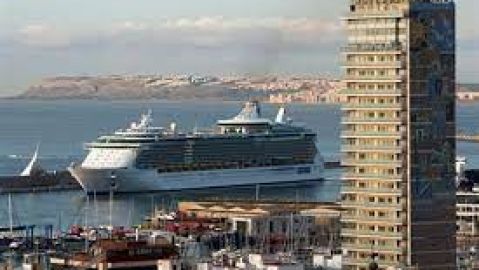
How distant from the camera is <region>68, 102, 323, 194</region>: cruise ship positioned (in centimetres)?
8056

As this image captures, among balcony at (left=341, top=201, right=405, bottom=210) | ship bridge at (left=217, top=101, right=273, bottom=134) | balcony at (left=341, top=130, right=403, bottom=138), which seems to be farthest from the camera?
ship bridge at (left=217, top=101, right=273, bottom=134)

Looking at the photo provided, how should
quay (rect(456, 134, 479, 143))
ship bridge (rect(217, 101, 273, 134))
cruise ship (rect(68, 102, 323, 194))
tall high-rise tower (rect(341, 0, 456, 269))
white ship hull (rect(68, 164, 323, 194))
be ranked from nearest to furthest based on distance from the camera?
tall high-rise tower (rect(341, 0, 456, 269))
white ship hull (rect(68, 164, 323, 194))
cruise ship (rect(68, 102, 323, 194))
ship bridge (rect(217, 101, 273, 134))
quay (rect(456, 134, 479, 143))

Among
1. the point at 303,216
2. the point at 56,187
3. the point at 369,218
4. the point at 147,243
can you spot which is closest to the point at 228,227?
the point at 303,216

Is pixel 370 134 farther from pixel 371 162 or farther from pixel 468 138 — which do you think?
pixel 468 138

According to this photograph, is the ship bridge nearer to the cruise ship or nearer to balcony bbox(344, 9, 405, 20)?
the cruise ship

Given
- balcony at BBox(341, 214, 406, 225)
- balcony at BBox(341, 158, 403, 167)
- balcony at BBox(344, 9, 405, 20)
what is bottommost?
balcony at BBox(341, 214, 406, 225)

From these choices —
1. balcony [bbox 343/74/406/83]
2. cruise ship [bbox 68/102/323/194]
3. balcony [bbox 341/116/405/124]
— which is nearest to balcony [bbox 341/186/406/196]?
balcony [bbox 341/116/405/124]

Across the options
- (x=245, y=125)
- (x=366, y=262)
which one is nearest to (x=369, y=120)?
(x=366, y=262)

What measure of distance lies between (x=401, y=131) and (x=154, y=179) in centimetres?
4538

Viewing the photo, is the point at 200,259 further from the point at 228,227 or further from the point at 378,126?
the point at 228,227

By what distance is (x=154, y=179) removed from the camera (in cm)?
8069

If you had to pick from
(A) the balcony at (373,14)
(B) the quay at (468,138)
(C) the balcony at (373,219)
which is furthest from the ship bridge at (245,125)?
(A) the balcony at (373,14)

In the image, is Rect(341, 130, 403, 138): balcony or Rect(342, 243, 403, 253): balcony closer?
Rect(341, 130, 403, 138): balcony

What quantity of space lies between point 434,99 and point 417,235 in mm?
2826
